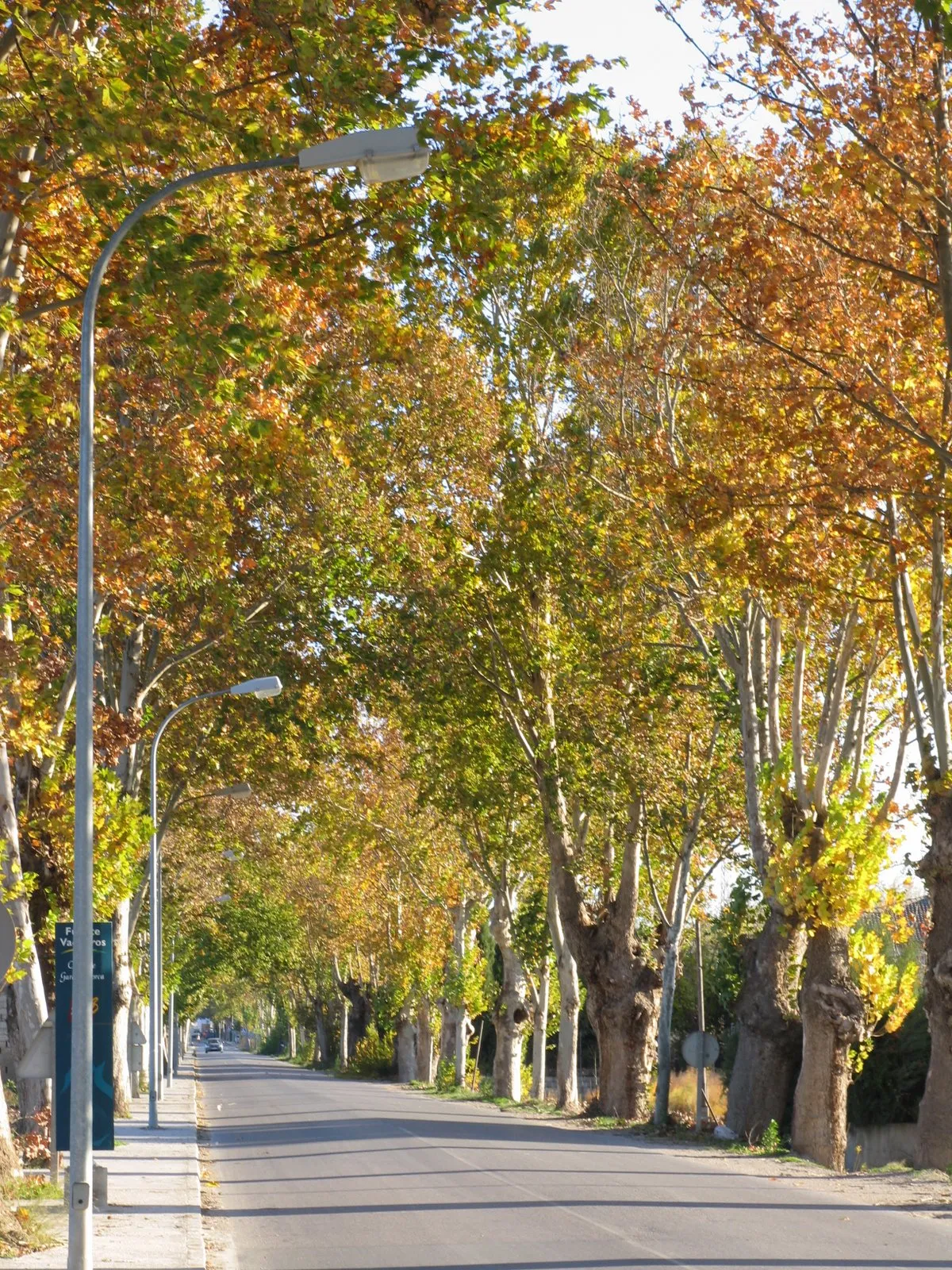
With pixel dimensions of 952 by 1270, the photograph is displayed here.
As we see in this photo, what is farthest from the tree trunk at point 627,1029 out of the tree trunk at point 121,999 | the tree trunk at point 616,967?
the tree trunk at point 121,999

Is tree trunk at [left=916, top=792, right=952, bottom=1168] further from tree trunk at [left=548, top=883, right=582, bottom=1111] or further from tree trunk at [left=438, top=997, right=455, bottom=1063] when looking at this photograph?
tree trunk at [left=438, top=997, right=455, bottom=1063]

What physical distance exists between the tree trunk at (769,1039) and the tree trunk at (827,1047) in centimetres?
181

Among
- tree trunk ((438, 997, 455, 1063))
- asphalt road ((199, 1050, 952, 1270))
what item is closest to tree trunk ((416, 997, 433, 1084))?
tree trunk ((438, 997, 455, 1063))

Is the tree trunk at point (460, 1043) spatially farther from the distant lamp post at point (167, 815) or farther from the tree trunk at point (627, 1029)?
the tree trunk at point (627, 1029)

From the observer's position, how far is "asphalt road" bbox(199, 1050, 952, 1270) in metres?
12.2

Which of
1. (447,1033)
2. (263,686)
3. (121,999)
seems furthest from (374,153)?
(447,1033)

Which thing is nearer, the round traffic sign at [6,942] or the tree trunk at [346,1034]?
the round traffic sign at [6,942]

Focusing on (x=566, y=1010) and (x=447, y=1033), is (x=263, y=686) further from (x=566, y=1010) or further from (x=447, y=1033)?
(x=447, y=1033)

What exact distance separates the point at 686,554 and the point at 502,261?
30.8 feet

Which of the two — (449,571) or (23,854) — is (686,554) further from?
(23,854)

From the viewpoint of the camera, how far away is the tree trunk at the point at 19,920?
50.0 feet

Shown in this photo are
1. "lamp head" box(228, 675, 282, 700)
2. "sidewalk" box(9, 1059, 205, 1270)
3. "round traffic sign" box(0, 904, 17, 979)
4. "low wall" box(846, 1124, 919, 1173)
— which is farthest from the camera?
"low wall" box(846, 1124, 919, 1173)

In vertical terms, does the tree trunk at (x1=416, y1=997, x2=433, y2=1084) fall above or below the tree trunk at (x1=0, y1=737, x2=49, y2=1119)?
below

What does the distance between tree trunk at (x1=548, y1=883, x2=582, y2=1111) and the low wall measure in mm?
7200
